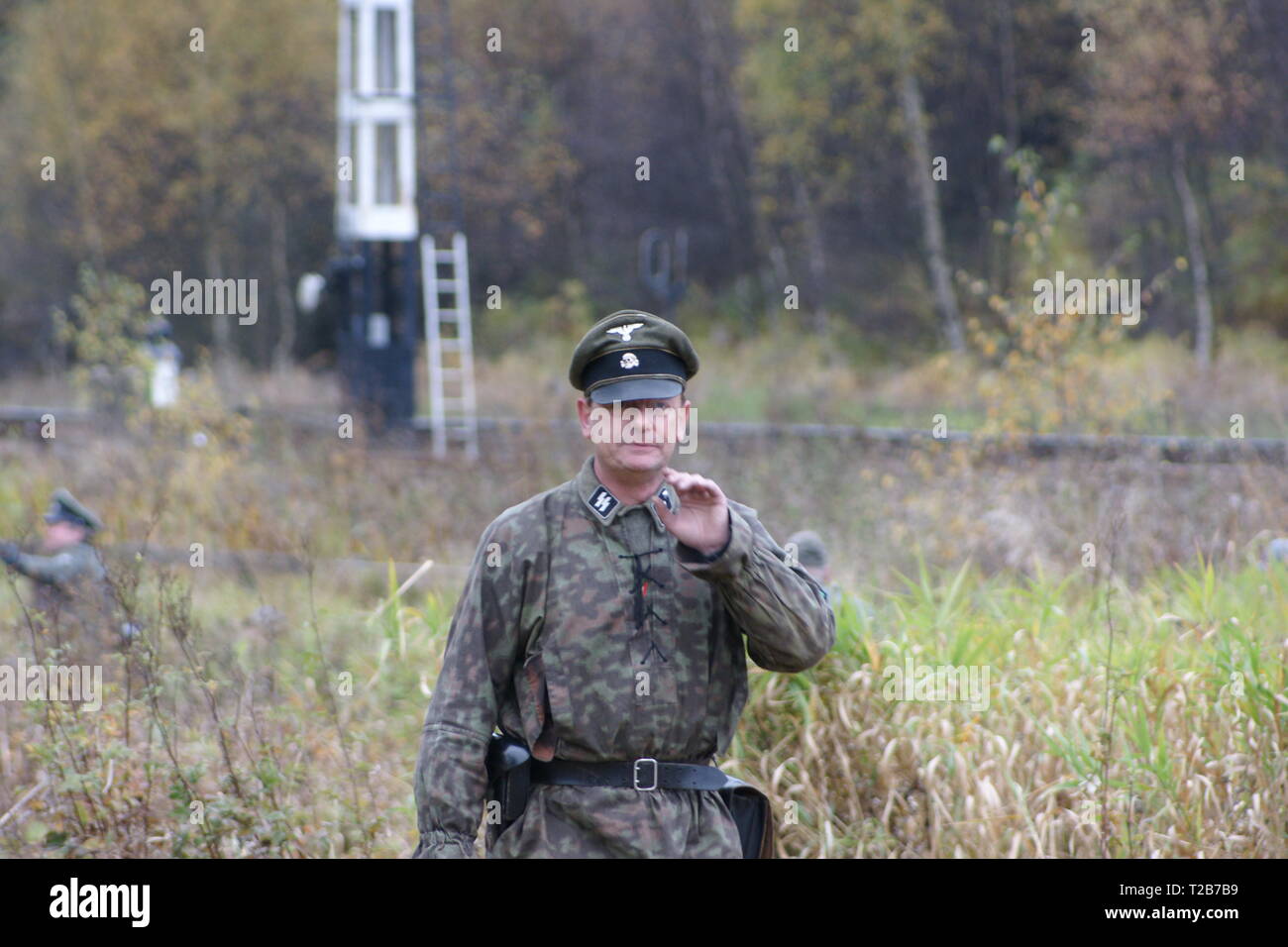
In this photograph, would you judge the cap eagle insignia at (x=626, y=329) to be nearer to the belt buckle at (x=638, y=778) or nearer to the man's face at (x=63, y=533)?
the belt buckle at (x=638, y=778)

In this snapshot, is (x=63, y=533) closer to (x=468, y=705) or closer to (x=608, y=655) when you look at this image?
(x=468, y=705)

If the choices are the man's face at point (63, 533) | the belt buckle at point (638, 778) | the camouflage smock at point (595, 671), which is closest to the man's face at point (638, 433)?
the camouflage smock at point (595, 671)

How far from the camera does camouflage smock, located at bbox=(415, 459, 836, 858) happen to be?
11.3 feet

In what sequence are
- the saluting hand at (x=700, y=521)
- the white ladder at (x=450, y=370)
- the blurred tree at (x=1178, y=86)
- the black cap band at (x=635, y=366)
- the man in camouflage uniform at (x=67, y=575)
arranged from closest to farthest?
the saluting hand at (x=700, y=521) < the black cap band at (x=635, y=366) < the man in camouflage uniform at (x=67, y=575) < the white ladder at (x=450, y=370) < the blurred tree at (x=1178, y=86)

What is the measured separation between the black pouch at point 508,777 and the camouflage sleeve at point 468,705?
53 millimetres

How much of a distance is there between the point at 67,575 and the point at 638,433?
5.13 m

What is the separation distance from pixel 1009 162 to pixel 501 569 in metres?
7.71

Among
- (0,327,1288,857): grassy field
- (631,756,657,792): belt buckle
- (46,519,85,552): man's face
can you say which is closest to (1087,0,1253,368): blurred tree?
(0,327,1288,857): grassy field

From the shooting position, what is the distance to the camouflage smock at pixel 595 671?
345cm

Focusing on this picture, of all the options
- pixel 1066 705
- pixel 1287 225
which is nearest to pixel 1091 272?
pixel 1287 225

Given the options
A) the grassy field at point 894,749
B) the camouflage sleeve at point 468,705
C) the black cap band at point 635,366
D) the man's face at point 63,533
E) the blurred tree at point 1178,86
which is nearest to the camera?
the camouflage sleeve at point 468,705

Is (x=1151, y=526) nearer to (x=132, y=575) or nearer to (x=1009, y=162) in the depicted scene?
(x=1009, y=162)

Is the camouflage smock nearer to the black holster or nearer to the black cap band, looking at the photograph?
the black holster

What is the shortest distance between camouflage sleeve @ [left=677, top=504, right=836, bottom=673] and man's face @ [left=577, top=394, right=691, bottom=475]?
21cm
